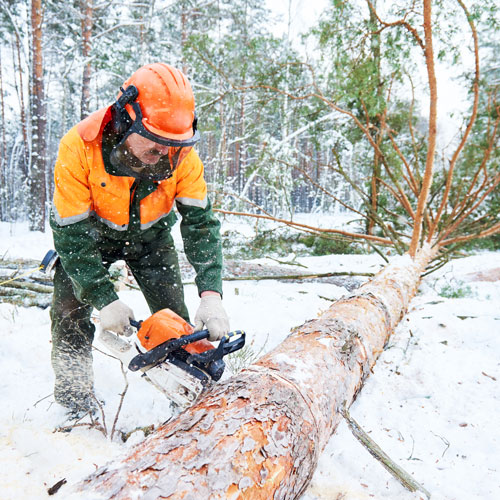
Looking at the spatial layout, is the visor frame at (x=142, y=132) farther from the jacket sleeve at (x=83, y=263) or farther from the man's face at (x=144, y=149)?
the jacket sleeve at (x=83, y=263)

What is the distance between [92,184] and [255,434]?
51.2 inches

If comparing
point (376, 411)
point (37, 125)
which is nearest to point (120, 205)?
point (376, 411)

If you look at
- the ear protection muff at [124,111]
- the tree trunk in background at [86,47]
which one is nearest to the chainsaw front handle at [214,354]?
the ear protection muff at [124,111]

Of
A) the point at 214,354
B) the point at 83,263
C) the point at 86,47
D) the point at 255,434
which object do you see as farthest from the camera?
the point at 86,47

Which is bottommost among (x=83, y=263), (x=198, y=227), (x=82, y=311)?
(x=82, y=311)

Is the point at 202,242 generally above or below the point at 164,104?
below

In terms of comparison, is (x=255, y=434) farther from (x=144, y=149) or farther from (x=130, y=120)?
(x=130, y=120)

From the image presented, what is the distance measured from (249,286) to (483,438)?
3.00 metres

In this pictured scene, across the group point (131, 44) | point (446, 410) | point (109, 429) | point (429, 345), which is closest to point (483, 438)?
point (446, 410)

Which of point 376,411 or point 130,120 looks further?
point 376,411

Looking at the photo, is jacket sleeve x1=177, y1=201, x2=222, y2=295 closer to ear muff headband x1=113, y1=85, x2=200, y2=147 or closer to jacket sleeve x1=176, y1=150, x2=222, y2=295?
jacket sleeve x1=176, y1=150, x2=222, y2=295

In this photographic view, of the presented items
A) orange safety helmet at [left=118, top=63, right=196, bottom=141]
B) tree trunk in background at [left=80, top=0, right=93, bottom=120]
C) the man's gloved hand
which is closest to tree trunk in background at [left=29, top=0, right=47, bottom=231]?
tree trunk in background at [left=80, top=0, right=93, bottom=120]

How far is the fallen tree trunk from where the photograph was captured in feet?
2.56

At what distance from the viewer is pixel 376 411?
1750 mm
